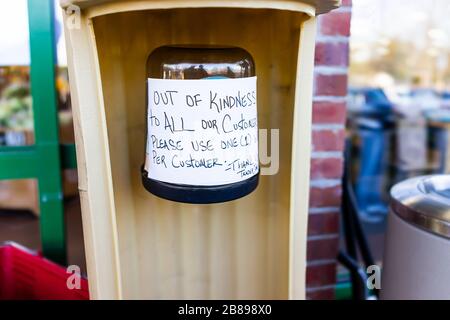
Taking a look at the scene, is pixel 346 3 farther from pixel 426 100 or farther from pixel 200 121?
pixel 426 100

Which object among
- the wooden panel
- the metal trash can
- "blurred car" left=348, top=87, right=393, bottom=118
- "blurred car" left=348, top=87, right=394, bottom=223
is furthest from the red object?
"blurred car" left=348, top=87, right=393, bottom=118

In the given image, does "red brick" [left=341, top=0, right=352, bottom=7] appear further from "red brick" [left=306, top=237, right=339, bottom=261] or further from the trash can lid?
"red brick" [left=306, top=237, right=339, bottom=261]

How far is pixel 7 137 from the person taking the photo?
2.02 meters

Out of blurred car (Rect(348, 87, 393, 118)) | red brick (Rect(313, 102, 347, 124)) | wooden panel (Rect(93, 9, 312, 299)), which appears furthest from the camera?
blurred car (Rect(348, 87, 393, 118))

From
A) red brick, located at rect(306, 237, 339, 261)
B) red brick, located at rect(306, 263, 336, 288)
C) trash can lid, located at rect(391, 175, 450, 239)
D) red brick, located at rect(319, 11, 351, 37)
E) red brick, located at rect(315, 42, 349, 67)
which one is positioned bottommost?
red brick, located at rect(306, 263, 336, 288)

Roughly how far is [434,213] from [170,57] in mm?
642

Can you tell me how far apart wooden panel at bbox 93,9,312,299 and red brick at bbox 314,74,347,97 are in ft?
1.08

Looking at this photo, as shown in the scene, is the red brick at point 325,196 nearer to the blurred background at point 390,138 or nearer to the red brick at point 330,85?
the red brick at point 330,85

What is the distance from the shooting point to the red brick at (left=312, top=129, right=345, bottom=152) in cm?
124

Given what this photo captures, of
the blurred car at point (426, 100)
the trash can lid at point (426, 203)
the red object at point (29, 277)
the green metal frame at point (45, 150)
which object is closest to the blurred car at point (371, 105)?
the blurred car at point (426, 100)

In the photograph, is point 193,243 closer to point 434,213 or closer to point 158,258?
point 158,258

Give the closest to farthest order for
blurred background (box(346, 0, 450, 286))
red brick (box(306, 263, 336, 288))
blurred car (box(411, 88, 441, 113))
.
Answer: red brick (box(306, 263, 336, 288)), blurred background (box(346, 0, 450, 286)), blurred car (box(411, 88, 441, 113))

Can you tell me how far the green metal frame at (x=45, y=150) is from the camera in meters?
1.19
